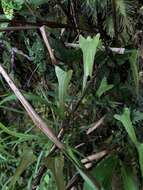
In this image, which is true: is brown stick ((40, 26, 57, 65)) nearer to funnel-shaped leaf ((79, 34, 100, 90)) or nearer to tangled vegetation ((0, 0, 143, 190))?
tangled vegetation ((0, 0, 143, 190))

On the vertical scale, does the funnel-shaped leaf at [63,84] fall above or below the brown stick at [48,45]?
below

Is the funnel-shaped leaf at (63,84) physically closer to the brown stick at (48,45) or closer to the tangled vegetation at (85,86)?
the tangled vegetation at (85,86)

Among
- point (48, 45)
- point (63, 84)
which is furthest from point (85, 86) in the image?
point (48, 45)

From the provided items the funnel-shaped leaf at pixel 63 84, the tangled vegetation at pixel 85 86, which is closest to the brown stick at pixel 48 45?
the tangled vegetation at pixel 85 86

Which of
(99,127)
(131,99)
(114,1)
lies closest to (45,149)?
(99,127)

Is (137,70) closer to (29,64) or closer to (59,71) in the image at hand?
(59,71)

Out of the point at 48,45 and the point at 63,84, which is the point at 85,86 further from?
the point at 48,45

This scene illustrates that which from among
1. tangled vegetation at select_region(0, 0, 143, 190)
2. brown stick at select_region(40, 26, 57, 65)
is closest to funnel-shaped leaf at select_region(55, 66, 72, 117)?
tangled vegetation at select_region(0, 0, 143, 190)

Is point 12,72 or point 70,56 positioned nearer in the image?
point 70,56
